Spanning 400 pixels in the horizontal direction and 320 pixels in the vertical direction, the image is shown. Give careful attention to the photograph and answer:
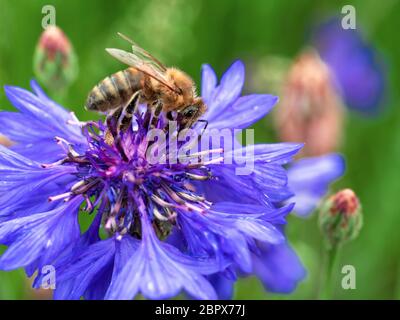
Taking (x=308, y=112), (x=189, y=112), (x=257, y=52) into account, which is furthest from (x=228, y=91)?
(x=257, y=52)

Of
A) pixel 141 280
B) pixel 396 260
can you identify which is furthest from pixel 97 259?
pixel 396 260

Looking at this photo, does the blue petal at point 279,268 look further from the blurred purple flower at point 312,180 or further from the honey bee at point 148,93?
the honey bee at point 148,93

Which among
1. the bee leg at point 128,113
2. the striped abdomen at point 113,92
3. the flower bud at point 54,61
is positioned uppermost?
the flower bud at point 54,61

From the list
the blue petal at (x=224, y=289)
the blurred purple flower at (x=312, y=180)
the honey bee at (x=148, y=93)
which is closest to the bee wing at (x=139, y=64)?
the honey bee at (x=148, y=93)

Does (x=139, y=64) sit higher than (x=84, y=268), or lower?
higher

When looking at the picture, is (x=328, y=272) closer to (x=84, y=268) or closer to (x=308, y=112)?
(x=84, y=268)
